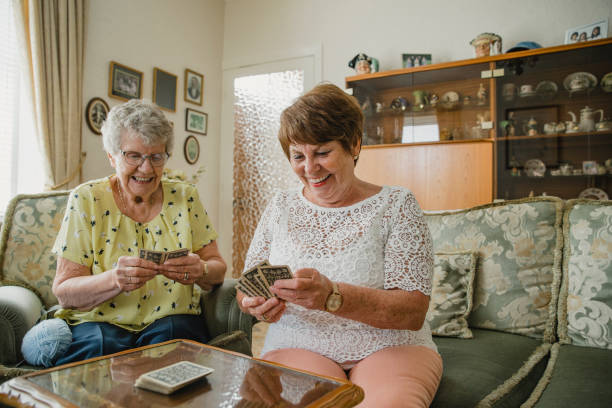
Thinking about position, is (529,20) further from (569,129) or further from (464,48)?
(569,129)

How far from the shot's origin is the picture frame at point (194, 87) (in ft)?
13.4

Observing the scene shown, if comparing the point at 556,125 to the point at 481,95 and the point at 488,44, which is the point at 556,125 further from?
the point at 488,44

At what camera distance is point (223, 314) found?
1.56 metres

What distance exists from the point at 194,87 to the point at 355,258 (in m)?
3.54

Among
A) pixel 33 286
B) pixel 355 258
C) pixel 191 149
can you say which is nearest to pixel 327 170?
pixel 355 258

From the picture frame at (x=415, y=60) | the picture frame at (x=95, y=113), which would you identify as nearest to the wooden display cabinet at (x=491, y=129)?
the picture frame at (x=415, y=60)

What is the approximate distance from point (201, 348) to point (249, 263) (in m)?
0.30

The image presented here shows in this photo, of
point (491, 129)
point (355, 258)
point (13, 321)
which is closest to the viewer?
point (355, 258)

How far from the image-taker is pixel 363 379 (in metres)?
1.01

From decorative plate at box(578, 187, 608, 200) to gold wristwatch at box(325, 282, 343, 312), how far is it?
105 inches

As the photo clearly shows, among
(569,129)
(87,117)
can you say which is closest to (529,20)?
(569,129)

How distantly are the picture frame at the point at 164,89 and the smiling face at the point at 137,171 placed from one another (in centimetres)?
236

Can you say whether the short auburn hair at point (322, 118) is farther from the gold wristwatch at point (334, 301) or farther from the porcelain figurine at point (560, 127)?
the porcelain figurine at point (560, 127)

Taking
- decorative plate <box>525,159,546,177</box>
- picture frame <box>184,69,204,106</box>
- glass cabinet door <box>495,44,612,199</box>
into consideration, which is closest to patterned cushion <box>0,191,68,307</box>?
picture frame <box>184,69,204,106</box>
